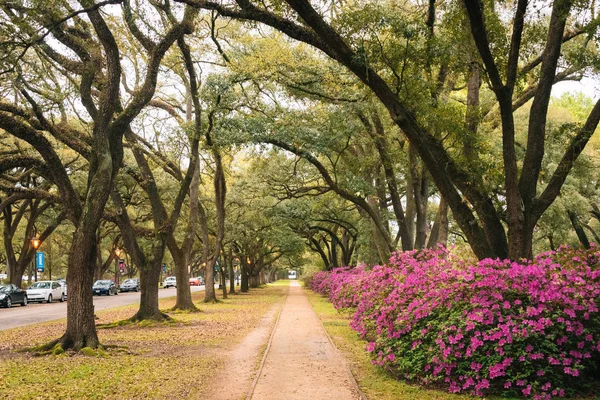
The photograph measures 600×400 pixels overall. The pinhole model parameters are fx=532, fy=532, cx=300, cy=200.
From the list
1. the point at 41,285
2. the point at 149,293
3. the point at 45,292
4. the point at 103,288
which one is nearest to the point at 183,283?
the point at 149,293

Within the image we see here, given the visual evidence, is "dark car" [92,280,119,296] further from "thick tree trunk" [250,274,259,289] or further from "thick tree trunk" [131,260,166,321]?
"thick tree trunk" [131,260,166,321]

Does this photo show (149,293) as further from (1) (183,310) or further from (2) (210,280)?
(2) (210,280)

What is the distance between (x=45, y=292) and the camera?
32.3 meters

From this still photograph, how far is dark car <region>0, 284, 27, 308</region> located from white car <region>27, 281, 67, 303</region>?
6.25 ft

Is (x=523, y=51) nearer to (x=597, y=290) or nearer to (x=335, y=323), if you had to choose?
(x=597, y=290)

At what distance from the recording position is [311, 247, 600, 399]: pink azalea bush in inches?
259

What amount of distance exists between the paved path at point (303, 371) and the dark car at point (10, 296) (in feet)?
66.0

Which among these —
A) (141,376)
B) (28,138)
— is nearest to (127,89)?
(28,138)

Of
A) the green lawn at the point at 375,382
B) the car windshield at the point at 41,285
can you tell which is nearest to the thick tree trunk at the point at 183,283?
the green lawn at the point at 375,382

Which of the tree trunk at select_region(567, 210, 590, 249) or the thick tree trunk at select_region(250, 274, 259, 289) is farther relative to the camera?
the thick tree trunk at select_region(250, 274, 259, 289)

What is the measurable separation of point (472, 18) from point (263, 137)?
9.93 meters

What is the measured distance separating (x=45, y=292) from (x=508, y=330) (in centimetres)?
3166

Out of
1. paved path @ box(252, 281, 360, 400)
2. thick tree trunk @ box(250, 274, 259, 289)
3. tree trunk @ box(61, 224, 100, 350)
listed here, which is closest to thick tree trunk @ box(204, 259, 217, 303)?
paved path @ box(252, 281, 360, 400)

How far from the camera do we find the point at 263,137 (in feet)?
58.0
